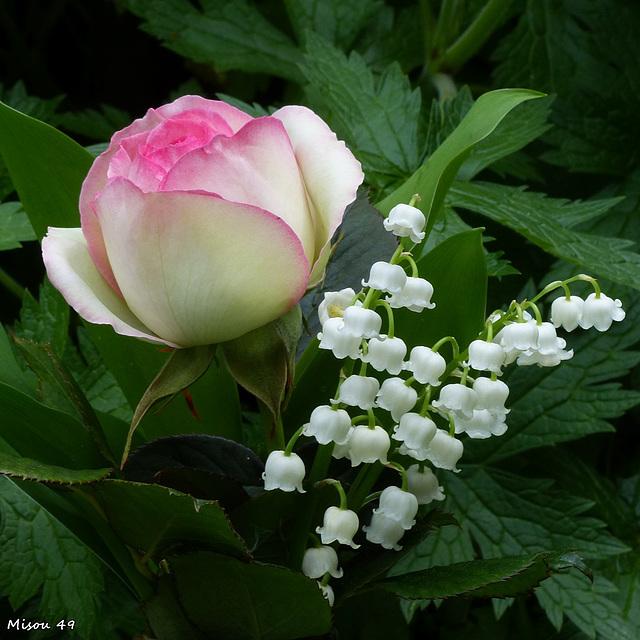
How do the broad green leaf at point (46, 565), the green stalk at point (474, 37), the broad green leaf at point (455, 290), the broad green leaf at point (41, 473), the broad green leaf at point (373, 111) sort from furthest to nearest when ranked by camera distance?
the green stalk at point (474, 37) < the broad green leaf at point (373, 111) < the broad green leaf at point (46, 565) < the broad green leaf at point (455, 290) < the broad green leaf at point (41, 473)

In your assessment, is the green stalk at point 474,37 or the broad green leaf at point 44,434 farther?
the green stalk at point 474,37

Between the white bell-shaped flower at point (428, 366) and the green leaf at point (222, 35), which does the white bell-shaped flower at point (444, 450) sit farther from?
the green leaf at point (222, 35)

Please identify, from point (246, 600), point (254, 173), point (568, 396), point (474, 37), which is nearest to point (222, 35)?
point (474, 37)

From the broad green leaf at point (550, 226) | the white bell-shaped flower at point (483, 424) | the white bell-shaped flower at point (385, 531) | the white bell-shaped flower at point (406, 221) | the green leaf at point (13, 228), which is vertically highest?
the white bell-shaped flower at point (406, 221)

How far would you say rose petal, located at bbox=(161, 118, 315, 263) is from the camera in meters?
0.39

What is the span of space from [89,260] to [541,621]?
2.01 ft

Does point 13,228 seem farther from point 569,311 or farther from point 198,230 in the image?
point 569,311

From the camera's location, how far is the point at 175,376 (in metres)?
0.42

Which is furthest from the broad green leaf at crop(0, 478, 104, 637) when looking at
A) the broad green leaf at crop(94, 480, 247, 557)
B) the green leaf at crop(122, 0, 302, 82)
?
the green leaf at crop(122, 0, 302, 82)

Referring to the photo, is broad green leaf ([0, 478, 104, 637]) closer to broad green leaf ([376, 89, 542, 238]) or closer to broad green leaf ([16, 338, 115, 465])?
broad green leaf ([16, 338, 115, 465])

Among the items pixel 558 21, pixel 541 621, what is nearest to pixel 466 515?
pixel 541 621

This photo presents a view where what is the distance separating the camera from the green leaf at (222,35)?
115 centimetres

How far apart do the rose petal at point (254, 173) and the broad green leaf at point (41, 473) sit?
149 millimetres

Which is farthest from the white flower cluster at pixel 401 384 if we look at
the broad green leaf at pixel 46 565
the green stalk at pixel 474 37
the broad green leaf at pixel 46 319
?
the green stalk at pixel 474 37
